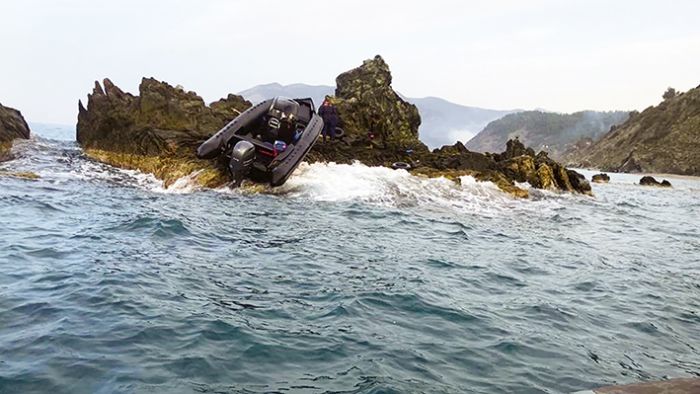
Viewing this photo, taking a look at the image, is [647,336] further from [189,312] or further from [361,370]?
[189,312]

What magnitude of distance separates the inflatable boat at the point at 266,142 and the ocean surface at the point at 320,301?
7.35 feet

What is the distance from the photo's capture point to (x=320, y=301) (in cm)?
660

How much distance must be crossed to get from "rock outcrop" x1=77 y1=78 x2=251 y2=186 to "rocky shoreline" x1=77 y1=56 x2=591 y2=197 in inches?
1.4

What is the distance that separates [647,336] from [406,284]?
10.6 ft

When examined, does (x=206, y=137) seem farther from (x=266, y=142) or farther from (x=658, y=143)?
(x=658, y=143)

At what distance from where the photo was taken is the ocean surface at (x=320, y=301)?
14.9ft

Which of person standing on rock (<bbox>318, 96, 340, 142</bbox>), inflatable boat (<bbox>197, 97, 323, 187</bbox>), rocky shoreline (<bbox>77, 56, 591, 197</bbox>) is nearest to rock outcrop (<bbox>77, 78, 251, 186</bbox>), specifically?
rocky shoreline (<bbox>77, 56, 591, 197</bbox>)

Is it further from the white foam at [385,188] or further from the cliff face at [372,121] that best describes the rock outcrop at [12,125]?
the cliff face at [372,121]

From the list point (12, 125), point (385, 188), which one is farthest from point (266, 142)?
point (12, 125)

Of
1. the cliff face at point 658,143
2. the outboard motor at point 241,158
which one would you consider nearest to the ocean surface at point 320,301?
the outboard motor at point 241,158

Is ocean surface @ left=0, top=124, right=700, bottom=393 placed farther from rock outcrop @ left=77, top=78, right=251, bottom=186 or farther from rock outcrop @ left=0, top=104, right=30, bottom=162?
rock outcrop @ left=0, top=104, right=30, bottom=162

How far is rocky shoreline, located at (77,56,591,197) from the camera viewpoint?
19.2 meters

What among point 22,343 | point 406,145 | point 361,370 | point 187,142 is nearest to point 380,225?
point 361,370

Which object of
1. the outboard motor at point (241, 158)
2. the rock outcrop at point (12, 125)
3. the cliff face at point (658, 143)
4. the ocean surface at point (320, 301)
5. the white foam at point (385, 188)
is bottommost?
the ocean surface at point (320, 301)
